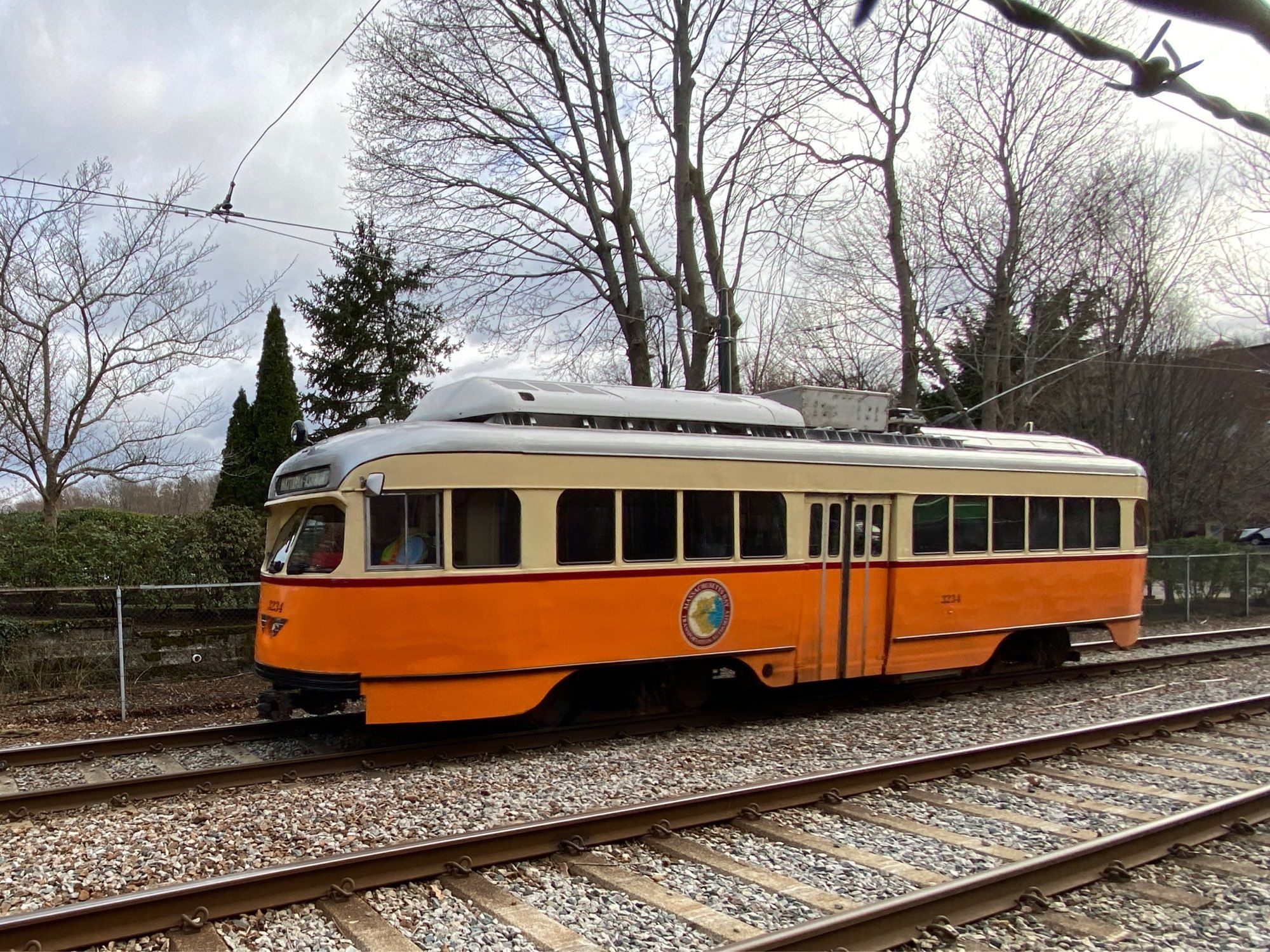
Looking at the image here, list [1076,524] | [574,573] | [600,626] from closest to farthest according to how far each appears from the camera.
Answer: [574,573] → [600,626] → [1076,524]

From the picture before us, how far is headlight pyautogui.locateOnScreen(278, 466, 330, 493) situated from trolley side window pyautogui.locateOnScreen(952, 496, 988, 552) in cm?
656

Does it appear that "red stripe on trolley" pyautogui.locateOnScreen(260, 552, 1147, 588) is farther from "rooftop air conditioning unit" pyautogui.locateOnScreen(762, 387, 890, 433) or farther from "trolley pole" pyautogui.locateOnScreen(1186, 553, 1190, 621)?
"trolley pole" pyautogui.locateOnScreen(1186, 553, 1190, 621)

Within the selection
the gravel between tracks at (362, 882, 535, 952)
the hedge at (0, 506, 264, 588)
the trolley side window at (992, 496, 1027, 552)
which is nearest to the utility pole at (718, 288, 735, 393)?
the trolley side window at (992, 496, 1027, 552)

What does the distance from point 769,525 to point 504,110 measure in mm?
13517

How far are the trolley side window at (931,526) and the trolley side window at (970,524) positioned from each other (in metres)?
0.15

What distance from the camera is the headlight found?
7914 mm

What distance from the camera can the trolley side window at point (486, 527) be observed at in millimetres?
7664

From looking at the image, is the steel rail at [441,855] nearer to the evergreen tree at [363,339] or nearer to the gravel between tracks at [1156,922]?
the gravel between tracks at [1156,922]

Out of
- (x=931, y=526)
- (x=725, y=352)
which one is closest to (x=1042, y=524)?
(x=931, y=526)

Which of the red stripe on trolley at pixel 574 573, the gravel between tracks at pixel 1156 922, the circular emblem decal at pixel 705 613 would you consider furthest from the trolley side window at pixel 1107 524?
the gravel between tracks at pixel 1156 922

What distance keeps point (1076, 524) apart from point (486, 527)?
7.70 meters

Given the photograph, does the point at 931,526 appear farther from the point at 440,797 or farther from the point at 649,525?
the point at 440,797

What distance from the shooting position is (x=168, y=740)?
828cm

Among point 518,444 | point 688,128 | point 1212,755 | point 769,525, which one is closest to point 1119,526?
point 1212,755
